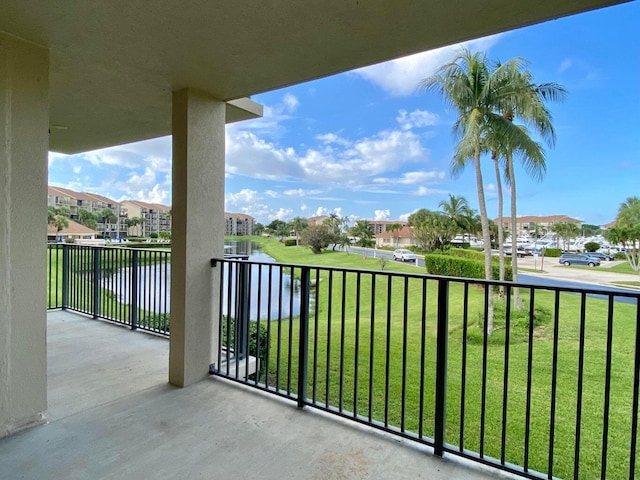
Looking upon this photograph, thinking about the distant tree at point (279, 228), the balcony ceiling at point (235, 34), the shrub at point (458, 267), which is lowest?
the shrub at point (458, 267)

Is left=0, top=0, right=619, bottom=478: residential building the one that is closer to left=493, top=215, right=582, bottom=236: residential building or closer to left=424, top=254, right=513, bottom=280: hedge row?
left=424, top=254, right=513, bottom=280: hedge row

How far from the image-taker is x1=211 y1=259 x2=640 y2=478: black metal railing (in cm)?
167

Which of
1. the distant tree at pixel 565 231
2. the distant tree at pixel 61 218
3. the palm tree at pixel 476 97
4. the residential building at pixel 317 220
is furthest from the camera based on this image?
the residential building at pixel 317 220

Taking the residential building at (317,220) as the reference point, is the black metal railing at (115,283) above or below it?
below

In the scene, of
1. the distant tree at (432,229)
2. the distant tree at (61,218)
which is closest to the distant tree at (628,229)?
the distant tree at (432,229)

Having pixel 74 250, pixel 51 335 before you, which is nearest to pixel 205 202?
pixel 51 335

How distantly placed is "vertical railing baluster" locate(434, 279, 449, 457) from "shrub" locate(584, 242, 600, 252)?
1372 centimetres

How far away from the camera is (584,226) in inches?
478

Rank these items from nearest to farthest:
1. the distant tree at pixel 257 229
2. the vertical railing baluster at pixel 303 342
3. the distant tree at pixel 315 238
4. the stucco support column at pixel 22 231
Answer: the stucco support column at pixel 22 231 → the vertical railing baluster at pixel 303 342 → the distant tree at pixel 257 229 → the distant tree at pixel 315 238

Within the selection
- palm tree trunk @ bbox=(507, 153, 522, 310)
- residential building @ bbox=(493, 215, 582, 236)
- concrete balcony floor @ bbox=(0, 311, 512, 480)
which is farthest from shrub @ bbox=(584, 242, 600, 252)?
concrete balcony floor @ bbox=(0, 311, 512, 480)

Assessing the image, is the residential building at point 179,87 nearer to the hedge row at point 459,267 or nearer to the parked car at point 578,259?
the hedge row at point 459,267

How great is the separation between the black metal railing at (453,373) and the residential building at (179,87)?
1.14 feet

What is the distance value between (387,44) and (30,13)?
1.80 m

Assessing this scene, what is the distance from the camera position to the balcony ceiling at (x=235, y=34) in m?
1.59
